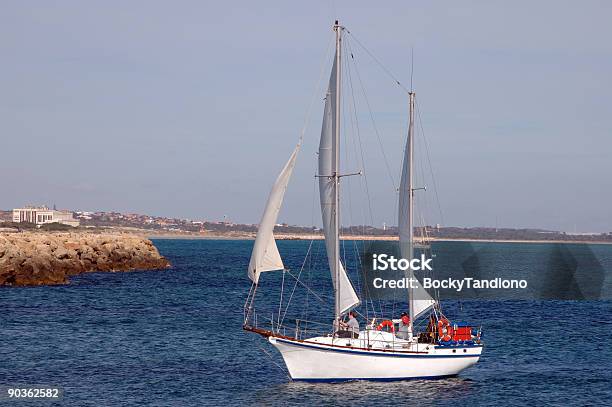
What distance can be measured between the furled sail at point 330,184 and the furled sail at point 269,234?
138 cm

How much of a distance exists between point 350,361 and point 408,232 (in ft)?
22.0

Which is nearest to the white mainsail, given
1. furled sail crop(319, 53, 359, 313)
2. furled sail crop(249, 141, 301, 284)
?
furled sail crop(319, 53, 359, 313)

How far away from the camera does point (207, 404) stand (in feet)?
106

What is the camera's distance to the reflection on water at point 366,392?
1283 inches

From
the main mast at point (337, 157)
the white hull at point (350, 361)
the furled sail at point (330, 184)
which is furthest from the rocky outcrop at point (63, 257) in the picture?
the main mast at point (337, 157)

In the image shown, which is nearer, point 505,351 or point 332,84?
point 332,84

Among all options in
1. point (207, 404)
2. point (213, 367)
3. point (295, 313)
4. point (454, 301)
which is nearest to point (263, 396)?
point (207, 404)

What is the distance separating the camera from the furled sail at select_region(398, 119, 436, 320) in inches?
1487

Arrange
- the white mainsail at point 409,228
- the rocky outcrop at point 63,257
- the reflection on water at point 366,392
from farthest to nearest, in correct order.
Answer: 1. the rocky outcrop at point 63,257
2. the white mainsail at point 409,228
3. the reflection on water at point 366,392

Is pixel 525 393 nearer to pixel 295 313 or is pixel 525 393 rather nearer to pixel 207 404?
pixel 207 404

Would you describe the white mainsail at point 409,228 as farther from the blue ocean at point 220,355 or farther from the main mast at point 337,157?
the main mast at point 337,157

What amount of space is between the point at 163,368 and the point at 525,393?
16.2 m

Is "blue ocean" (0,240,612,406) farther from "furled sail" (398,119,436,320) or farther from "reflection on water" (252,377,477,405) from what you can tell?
"furled sail" (398,119,436,320)

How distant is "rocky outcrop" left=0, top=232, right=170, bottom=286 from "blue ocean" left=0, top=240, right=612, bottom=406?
553 centimetres
